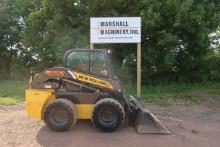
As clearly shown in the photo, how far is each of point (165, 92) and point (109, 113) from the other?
6258mm

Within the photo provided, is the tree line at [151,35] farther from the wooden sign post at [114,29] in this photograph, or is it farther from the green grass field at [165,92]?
the wooden sign post at [114,29]

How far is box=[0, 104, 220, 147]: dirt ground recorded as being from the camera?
883 centimetres

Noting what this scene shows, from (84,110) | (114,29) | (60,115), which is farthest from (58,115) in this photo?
(114,29)

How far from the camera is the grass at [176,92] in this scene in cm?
1420

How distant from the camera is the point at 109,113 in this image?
975cm

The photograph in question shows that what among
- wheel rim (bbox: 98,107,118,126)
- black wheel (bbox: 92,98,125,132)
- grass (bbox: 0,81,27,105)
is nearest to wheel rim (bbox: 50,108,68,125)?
black wheel (bbox: 92,98,125,132)

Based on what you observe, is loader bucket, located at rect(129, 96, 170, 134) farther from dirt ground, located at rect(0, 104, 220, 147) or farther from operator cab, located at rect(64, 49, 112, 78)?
operator cab, located at rect(64, 49, 112, 78)

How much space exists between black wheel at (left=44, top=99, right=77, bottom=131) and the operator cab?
87cm

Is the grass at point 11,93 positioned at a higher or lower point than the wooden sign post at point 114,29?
lower

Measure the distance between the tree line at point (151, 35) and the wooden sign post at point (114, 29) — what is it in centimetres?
169

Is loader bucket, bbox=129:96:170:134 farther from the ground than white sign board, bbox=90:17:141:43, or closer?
closer

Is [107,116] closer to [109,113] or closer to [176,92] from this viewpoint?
[109,113]

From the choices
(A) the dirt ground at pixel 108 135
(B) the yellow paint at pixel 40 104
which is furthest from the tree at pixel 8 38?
(B) the yellow paint at pixel 40 104

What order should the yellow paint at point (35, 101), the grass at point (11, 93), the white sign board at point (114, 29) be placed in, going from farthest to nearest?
the grass at point (11, 93)
the white sign board at point (114, 29)
the yellow paint at point (35, 101)
